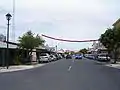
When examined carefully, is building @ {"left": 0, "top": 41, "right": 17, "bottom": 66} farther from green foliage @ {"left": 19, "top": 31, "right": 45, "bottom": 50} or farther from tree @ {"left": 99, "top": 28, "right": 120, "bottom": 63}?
tree @ {"left": 99, "top": 28, "right": 120, "bottom": 63}

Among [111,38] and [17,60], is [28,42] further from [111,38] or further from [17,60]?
[111,38]

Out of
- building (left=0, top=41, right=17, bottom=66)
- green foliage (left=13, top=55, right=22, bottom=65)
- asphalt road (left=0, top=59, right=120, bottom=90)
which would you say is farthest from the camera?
green foliage (left=13, top=55, right=22, bottom=65)

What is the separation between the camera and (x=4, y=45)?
43469mm

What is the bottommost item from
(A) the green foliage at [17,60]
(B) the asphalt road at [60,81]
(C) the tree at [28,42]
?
(B) the asphalt road at [60,81]

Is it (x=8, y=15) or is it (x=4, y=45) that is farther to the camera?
(x=4, y=45)

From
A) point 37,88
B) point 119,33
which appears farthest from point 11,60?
point 37,88

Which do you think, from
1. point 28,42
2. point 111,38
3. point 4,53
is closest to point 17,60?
point 28,42

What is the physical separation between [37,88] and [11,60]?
122 feet

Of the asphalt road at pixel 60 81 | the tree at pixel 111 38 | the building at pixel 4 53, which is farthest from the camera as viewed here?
the tree at pixel 111 38

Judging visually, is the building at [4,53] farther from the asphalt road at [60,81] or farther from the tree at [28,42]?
the asphalt road at [60,81]

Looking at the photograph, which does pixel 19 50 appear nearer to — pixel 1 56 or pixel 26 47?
pixel 26 47

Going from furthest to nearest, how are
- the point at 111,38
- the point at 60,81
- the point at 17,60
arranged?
the point at 111,38 < the point at 17,60 < the point at 60,81

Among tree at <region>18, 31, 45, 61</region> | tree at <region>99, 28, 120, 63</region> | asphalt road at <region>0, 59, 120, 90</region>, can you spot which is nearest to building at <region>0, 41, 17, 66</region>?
tree at <region>18, 31, 45, 61</region>

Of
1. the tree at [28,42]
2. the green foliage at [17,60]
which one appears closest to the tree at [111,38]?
the tree at [28,42]
